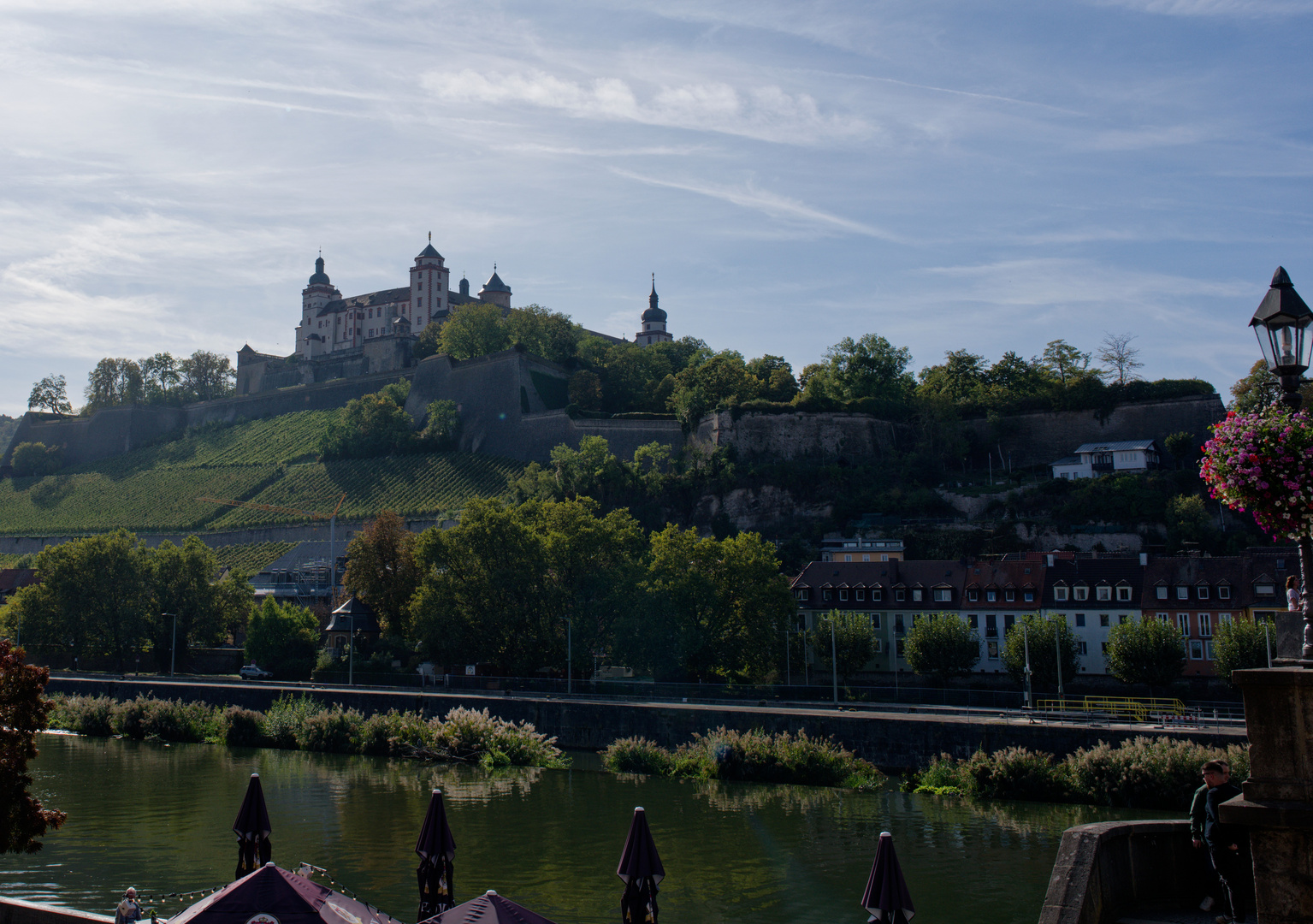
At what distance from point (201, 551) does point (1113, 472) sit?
58485mm

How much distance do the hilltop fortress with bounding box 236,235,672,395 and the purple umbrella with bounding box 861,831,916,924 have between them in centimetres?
11440

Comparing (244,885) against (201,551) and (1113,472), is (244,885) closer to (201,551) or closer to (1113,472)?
(201,551)

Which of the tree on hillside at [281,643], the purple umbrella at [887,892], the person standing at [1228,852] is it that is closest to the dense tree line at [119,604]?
the tree on hillside at [281,643]

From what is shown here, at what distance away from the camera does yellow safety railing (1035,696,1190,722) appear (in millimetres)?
37188

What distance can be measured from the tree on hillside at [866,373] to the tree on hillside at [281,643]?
44.7 m

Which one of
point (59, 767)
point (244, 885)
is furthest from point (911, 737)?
point (59, 767)

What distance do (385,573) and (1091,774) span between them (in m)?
39.6

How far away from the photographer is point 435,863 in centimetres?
1452

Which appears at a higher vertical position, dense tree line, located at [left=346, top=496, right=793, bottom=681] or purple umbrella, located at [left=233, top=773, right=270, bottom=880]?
dense tree line, located at [left=346, top=496, right=793, bottom=681]

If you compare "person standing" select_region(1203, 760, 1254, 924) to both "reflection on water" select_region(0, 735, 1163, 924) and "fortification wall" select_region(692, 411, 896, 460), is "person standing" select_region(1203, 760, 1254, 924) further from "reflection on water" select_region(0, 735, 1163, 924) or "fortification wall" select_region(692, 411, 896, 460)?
"fortification wall" select_region(692, 411, 896, 460)

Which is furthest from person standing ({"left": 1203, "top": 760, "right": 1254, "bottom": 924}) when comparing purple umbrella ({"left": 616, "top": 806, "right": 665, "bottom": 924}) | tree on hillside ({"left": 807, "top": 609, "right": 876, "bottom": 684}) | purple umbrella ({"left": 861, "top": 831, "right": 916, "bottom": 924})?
tree on hillside ({"left": 807, "top": 609, "right": 876, "bottom": 684})

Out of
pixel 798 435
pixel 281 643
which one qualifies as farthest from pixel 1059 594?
pixel 281 643

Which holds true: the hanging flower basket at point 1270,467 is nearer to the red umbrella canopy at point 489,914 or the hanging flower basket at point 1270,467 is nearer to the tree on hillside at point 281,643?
the red umbrella canopy at point 489,914

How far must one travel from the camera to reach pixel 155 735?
43000 millimetres
